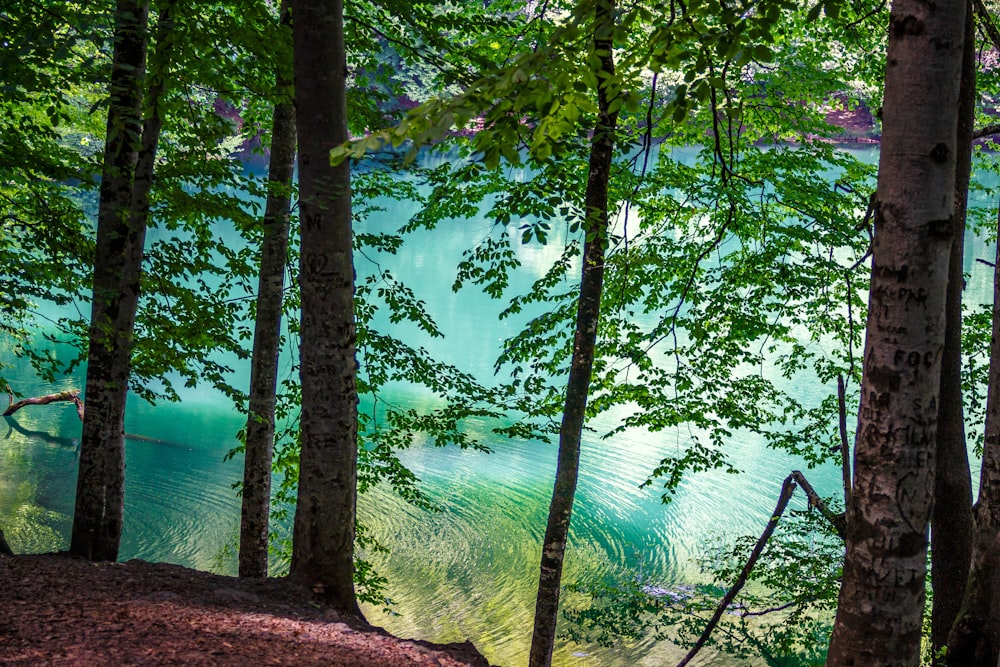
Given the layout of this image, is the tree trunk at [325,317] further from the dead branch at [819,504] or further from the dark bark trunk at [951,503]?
the dark bark trunk at [951,503]

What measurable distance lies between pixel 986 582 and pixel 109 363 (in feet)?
19.3

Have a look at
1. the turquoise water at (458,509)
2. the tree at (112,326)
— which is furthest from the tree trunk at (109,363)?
the turquoise water at (458,509)

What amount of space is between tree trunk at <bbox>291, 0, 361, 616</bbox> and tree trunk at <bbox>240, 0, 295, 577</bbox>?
3.12 m

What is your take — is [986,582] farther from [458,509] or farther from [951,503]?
[458,509]

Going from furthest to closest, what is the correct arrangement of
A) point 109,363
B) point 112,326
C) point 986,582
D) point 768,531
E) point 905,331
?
point 109,363 < point 112,326 < point 986,582 < point 768,531 < point 905,331

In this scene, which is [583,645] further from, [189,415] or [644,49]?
[189,415]

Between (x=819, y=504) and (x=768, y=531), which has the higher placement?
(x=819, y=504)

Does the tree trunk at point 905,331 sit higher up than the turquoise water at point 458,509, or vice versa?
the tree trunk at point 905,331

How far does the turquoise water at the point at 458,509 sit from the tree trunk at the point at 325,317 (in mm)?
5210

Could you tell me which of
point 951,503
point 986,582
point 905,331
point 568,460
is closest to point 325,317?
point 568,460

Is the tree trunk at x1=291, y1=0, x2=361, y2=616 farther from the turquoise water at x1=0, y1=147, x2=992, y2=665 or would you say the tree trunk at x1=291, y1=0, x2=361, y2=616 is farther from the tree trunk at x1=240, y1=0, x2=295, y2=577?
the turquoise water at x1=0, y1=147, x2=992, y2=665

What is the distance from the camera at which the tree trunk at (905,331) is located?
227cm

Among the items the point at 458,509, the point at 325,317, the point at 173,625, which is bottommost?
the point at 458,509

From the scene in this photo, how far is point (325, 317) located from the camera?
14.5 ft
